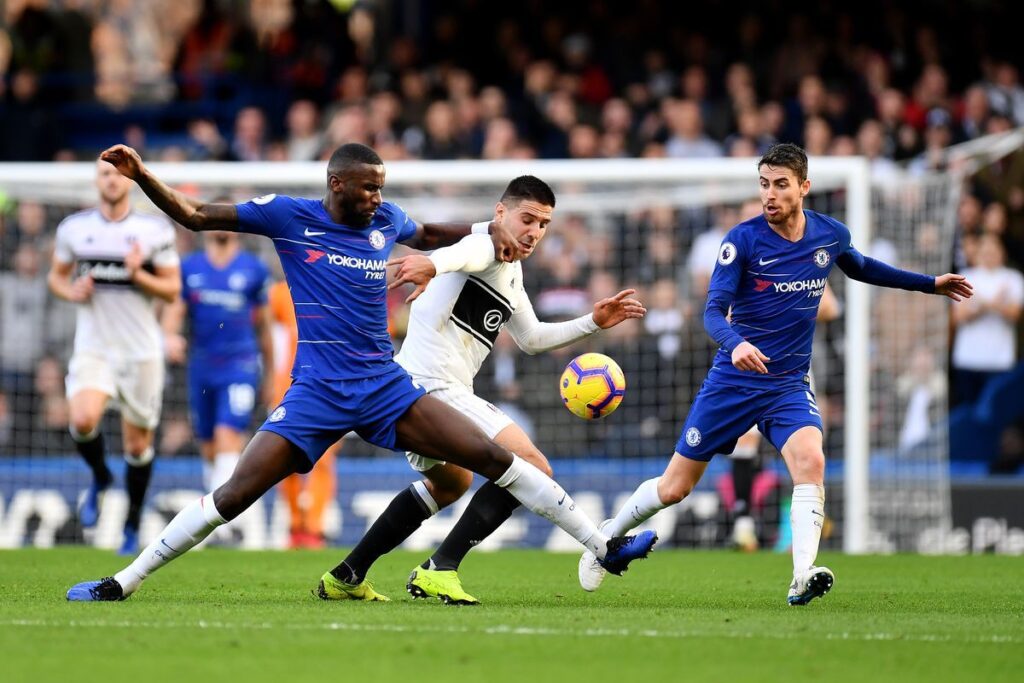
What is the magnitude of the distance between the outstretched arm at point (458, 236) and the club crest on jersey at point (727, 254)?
124cm

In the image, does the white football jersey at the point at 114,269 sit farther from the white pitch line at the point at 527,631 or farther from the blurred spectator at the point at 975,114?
Answer: the blurred spectator at the point at 975,114

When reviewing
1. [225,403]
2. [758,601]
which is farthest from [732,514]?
[758,601]

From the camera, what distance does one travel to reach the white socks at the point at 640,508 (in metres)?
9.11

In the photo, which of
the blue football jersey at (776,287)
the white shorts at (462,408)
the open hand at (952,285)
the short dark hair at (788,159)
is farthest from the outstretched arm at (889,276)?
the white shorts at (462,408)

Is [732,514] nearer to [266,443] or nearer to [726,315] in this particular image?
[726,315]

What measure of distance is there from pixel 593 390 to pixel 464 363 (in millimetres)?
711

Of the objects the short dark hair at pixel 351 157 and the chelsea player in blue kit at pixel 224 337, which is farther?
the chelsea player in blue kit at pixel 224 337

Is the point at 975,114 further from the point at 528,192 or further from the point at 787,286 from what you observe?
the point at 528,192

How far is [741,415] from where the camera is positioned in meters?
8.78

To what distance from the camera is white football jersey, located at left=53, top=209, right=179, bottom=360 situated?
1215 centimetres

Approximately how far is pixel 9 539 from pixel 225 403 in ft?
10.5

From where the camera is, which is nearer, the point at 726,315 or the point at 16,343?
the point at 726,315

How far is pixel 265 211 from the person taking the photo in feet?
25.6

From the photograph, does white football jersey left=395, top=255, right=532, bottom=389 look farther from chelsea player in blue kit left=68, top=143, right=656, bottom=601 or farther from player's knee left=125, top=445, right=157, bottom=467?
player's knee left=125, top=445, right=157, bottom=467
